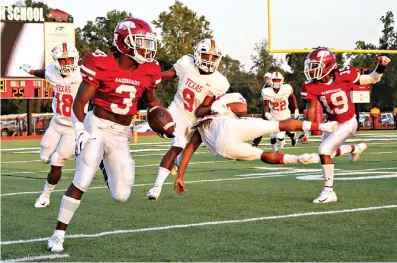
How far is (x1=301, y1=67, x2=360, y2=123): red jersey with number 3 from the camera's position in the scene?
8984 millimetres

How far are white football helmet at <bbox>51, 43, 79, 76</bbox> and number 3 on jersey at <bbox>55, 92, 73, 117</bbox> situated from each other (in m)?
0.29

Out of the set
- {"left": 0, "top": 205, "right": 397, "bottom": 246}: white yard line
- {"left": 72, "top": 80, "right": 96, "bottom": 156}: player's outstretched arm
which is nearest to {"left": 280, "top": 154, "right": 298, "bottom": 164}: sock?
{"left": 0, "top": 205, "right": 397, "bottom": 246}: white yard line

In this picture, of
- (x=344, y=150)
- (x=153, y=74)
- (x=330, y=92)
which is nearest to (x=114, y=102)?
(x=153, y=74)

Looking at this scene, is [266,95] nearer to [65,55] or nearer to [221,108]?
[65,55]

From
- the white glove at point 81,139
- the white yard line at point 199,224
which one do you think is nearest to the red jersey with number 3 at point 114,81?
the white glove at point 81,139

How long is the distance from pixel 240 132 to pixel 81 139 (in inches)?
98.5

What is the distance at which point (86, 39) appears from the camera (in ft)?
235

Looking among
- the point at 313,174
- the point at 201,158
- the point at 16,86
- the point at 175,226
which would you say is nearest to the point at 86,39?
the point at 16,86

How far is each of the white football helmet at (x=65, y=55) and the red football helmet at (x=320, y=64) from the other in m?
2.80

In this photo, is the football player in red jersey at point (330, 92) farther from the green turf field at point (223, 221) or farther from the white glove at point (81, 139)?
the white glove at point (81, 139)

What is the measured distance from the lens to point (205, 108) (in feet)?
28.2

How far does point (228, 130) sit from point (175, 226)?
156 centimetres

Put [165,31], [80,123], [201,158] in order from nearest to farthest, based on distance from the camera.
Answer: [80,123] < [201,158] < [165,31]

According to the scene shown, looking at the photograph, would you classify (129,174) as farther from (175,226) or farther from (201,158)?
(201,158)
